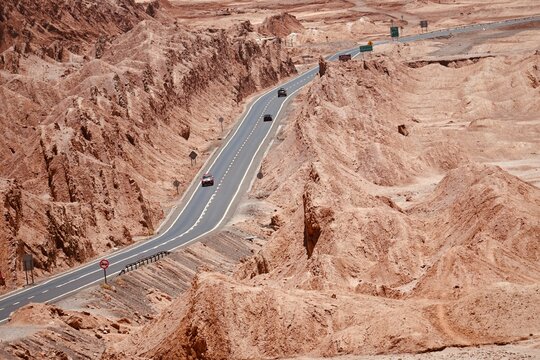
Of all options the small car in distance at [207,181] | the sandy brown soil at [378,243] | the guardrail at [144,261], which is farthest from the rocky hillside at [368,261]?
the guardrail at [144,261]

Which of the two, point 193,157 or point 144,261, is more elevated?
point 144,261

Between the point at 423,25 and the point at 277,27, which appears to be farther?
the point at 277,27

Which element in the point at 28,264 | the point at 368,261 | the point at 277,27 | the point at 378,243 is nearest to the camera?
the point at 368,261

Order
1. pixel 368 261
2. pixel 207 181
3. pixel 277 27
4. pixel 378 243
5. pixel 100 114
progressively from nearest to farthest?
pixel 368 261
pixel 378 243
pixel 100 114
pixel 207 181
pixel 277 27

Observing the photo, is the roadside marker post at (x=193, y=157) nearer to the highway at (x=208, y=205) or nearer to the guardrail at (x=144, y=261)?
the highway at (x=208, y=205)

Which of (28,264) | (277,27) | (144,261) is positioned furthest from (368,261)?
(277,27)

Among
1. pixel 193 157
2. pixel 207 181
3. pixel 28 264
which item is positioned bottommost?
pixel 193 157

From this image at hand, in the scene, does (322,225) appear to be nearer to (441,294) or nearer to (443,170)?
(441,294)

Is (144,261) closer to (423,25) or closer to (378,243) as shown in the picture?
(378,243)
